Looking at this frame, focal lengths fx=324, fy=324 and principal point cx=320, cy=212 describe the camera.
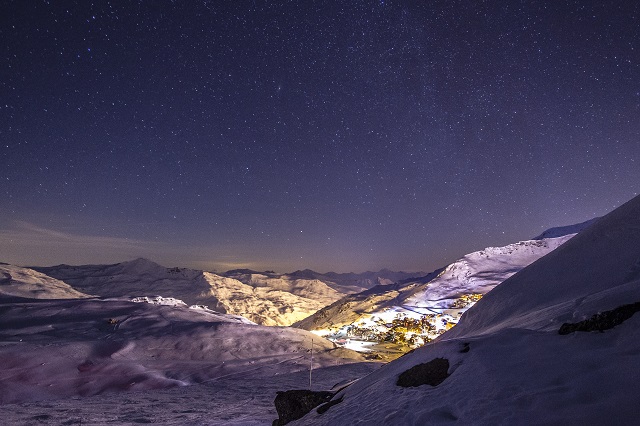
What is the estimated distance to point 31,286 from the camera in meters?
45.5

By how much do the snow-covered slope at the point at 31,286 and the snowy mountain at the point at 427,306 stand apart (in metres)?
37.3

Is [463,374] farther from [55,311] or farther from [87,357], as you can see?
[55,311]

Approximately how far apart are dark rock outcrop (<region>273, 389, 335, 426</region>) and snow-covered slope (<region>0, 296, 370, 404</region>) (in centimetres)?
996

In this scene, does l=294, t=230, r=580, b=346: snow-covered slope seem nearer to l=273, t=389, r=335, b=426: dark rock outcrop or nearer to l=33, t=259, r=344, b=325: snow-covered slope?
l=273, t=389, r=335, b=426: dark rock outcrop

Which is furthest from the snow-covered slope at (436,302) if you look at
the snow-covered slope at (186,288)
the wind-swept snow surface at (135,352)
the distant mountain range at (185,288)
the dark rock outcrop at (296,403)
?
the snow-covered slope at (186,288)

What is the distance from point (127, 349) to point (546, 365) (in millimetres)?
25521

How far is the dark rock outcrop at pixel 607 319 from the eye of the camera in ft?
16.3

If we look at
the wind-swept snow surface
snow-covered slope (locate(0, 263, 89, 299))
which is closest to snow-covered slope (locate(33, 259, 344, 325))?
snow-covered slope (locate(0, 263, 89, 299))

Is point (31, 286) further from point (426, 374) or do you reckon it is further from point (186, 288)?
point (186, 288)

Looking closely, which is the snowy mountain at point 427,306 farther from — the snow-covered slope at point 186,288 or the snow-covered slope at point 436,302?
the snow-covered slope at point 186,288

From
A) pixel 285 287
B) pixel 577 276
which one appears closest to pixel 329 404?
pixel 577 276

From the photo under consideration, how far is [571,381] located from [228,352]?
966 inches

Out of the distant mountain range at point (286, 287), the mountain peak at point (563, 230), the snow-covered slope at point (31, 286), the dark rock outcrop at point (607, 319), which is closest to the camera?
the dark rock outcrop at point (607, 319)

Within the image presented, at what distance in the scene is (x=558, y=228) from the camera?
9312cm
